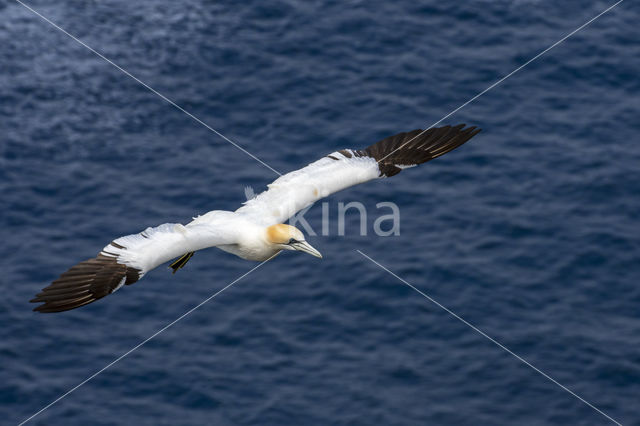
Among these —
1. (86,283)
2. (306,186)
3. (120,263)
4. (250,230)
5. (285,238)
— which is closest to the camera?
(86,283)

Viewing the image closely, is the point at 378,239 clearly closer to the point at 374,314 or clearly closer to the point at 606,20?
the point at 374,314

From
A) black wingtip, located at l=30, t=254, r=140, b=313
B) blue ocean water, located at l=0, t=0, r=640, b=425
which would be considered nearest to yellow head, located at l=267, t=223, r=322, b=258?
black wingtip, located at l=30, t=254, r=140, b=313

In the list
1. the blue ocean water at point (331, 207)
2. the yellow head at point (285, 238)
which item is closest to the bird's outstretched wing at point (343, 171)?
the yellow head at point (285, 238)

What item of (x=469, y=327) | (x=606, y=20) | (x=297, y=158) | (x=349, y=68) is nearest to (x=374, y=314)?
Answer: (x=469, y=327)

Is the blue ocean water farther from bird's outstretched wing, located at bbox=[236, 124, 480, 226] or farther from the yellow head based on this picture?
the yellow head

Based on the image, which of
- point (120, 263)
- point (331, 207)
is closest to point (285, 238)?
point (120, 263)

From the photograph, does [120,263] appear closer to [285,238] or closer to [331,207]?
[285,238]
